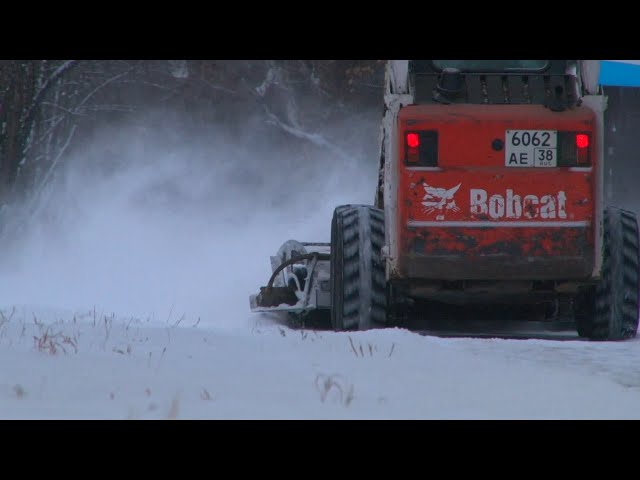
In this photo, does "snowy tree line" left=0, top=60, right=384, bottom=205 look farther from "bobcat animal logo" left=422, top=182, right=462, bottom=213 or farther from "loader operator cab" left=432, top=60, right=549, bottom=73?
"bobcat animal logo" left=422, top=182, right=462, bottom=213

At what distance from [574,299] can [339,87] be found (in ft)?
55.7

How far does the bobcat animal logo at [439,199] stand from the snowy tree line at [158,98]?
15.0 metres

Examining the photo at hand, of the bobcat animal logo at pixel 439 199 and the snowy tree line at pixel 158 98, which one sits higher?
the snowy tree line at pixel 158 98

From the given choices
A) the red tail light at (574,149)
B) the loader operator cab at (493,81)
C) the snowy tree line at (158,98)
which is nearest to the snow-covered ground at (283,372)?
the red tail light at (574,149)

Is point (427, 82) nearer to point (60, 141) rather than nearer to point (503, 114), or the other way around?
point (503, 114)

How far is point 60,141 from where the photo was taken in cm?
2391

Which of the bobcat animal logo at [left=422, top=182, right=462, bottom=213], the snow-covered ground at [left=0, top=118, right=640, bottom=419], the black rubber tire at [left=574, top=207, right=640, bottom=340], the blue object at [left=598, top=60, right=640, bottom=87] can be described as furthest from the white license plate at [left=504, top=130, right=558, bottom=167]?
the blue object at [left=598, top=60, right=640, bottom=87]

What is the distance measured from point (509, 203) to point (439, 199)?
523 millimetres

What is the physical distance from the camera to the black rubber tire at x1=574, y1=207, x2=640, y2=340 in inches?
361

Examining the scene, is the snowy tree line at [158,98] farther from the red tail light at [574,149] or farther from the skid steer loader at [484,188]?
the red tail light at [574,149]

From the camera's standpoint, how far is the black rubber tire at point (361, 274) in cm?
887

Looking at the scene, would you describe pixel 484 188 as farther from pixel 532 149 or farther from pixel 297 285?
pixel 297 285

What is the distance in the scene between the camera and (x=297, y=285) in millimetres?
11234

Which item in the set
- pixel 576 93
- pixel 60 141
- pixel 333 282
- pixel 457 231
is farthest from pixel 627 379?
pixel 60 141
